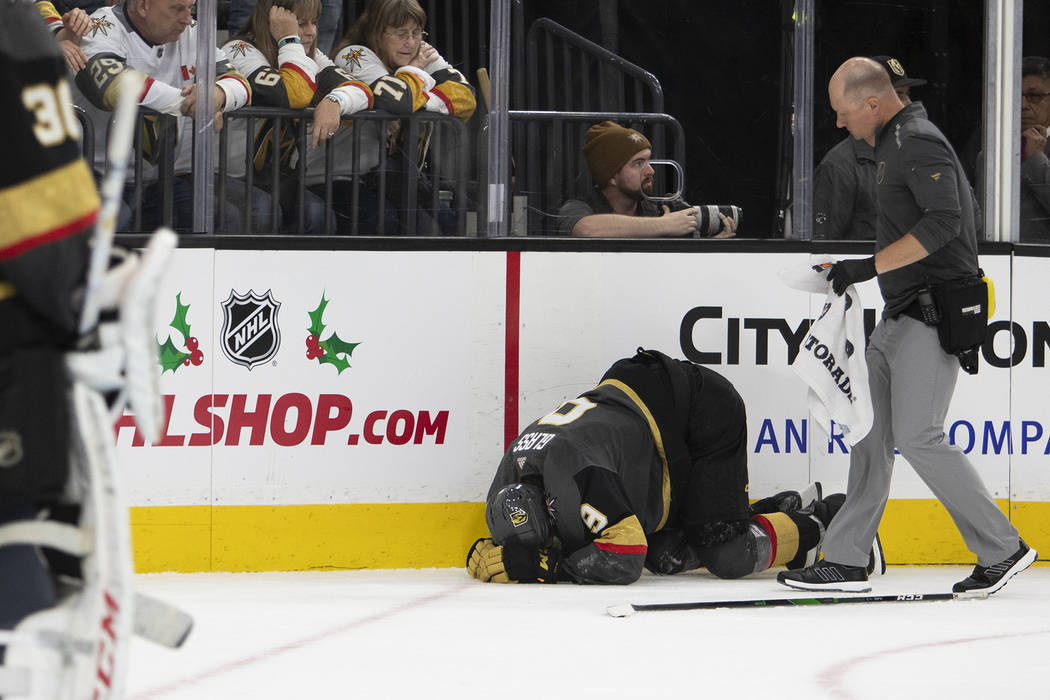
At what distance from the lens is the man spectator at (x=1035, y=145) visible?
4836 millimetres

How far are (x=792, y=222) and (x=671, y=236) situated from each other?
43 centimetres

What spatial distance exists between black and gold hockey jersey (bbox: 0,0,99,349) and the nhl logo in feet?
9.58

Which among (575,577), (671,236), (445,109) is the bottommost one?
(575,577)

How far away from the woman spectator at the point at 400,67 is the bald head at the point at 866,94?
4.14 ft

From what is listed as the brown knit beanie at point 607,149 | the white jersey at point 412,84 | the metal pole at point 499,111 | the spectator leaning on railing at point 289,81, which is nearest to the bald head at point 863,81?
the brown knit beanie at point 607,149

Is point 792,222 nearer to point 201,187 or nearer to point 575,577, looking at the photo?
point 575,577

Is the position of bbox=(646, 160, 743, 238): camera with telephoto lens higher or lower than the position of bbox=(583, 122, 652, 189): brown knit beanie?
lower

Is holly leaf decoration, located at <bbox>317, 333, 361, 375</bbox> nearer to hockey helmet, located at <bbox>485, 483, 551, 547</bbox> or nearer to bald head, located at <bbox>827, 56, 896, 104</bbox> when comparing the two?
hockey helmet, located at <bbox>485, 483, 551, 547</bbox>

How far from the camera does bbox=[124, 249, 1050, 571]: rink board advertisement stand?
433 centimetres

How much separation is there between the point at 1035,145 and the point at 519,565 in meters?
2.39

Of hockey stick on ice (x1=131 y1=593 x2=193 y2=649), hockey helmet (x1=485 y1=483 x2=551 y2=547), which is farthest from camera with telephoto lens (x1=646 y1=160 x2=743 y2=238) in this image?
hockey stick on ice (x1=131 y1=593 x2=193 y2=649)

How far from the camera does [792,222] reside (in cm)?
476

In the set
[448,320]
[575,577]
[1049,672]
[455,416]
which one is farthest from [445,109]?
[1049,672]

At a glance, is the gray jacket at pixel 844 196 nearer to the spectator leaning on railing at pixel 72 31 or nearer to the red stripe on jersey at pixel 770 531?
the red stripe on jersey at pixel 770 531
